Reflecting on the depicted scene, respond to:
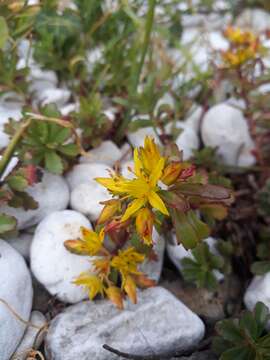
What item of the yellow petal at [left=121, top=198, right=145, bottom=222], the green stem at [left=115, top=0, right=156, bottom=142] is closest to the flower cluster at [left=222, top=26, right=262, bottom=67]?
the green stem at [left=115, top=0, right=156, bottom=142]

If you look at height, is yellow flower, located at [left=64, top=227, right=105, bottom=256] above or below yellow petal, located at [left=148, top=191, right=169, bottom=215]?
below

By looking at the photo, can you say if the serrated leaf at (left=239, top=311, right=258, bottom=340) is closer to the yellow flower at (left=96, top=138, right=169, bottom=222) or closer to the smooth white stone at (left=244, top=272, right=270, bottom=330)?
the smooth white stone at (left=244, top=272, right=270, bottom=330)

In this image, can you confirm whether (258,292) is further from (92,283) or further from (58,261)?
(58,261)

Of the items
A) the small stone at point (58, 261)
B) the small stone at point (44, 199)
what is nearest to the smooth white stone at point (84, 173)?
the small stone at point (44, 199)

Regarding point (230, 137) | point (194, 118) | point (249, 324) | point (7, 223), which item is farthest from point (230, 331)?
point (194, 118)

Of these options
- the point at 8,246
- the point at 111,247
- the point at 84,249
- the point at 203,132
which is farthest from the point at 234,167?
the point at 8,246

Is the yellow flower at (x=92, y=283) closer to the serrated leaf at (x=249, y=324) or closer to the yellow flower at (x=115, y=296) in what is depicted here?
the yellow flower at (x=115, y=296)

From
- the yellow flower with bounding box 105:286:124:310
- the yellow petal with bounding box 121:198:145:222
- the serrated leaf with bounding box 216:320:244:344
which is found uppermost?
the yellow petal with bounding box 121:198:145:222
